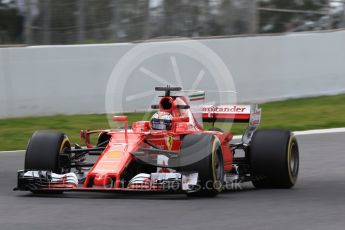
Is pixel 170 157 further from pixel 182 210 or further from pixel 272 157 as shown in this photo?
pixel 272 157

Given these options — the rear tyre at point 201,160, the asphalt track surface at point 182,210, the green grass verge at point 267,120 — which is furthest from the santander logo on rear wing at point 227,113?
the green grass verge at point 267,120

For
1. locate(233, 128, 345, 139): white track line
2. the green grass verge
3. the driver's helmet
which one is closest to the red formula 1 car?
the driver's helmet

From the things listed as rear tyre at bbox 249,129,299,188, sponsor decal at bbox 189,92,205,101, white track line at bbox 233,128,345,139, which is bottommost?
white track line at bbox 233,128,345,139

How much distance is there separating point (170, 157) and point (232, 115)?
1.64 metres

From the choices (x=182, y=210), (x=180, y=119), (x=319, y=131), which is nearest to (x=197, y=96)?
(x=180, y=119)

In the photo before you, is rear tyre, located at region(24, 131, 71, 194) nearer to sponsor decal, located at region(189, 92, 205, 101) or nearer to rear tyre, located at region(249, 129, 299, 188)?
sponsor decal, located at region(189, 92, 205, 101)

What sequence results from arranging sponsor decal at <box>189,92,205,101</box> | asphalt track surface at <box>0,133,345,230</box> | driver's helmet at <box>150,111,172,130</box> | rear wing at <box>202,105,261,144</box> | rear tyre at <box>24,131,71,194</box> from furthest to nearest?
rear wing at <box>202,105,261,144</box>
sponsor decal at <box>189,92,205,101</box>
driver's helmet at <box>150,111,172,130</box>
rear tyre at <box>24,131,71,194</box>
asphalt track surface at <box>0,133,345,230</box>

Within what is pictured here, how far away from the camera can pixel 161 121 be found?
10312 millimetres

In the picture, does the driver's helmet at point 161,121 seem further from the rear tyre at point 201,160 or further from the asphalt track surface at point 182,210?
the asphalt track surface at point 182,210

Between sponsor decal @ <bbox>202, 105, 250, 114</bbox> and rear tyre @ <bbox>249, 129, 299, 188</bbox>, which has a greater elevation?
sponsor decal @ <bbox>202, 105, 250, 114</bbox>

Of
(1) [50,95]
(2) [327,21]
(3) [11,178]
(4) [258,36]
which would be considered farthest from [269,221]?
(2) [327,21]

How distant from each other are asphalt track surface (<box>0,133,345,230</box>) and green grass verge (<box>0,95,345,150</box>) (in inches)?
158

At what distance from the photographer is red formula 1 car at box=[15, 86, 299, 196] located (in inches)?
374

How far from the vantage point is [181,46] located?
1777 cm
